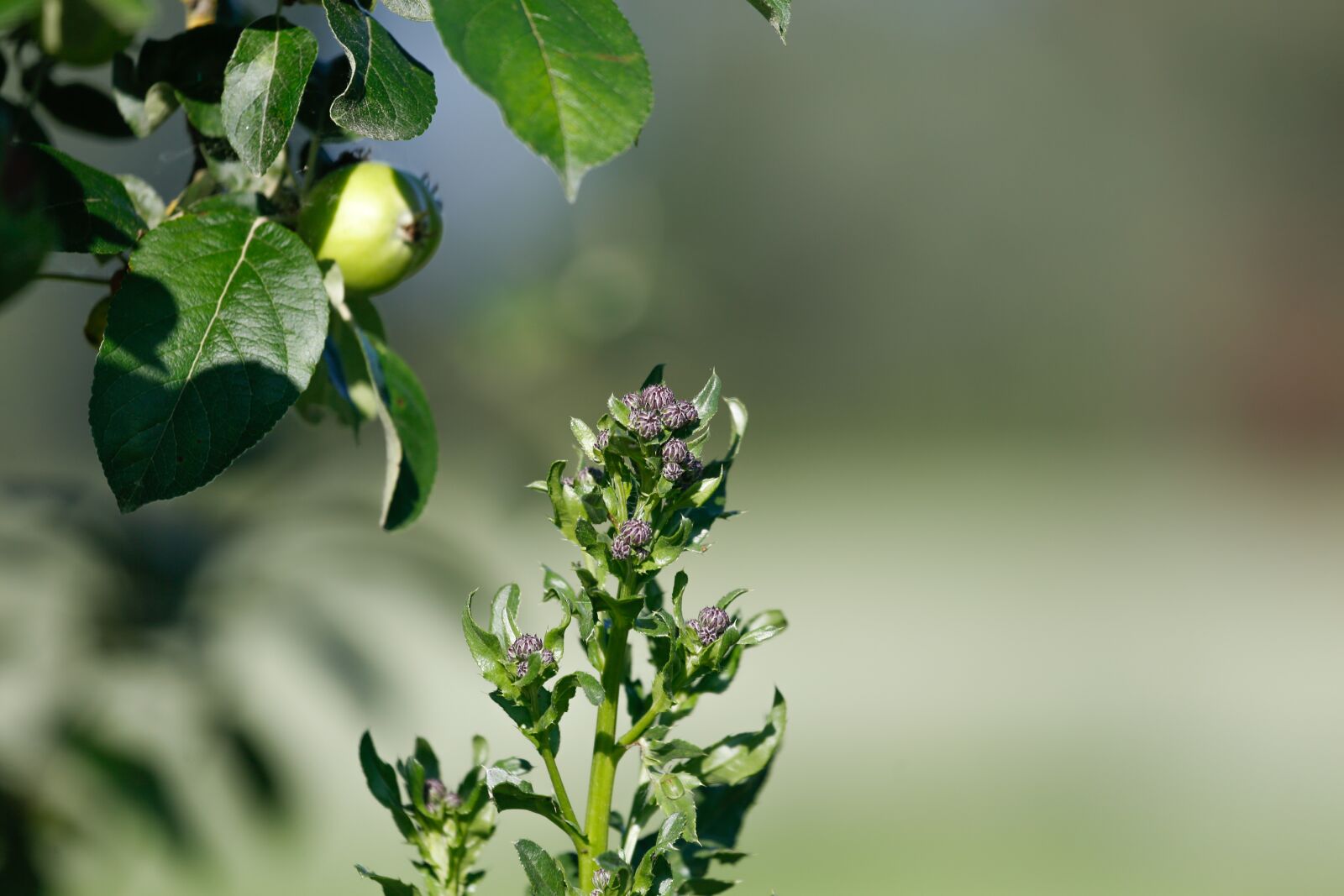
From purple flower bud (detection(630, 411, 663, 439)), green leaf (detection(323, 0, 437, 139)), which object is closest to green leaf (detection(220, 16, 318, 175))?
green leaf (detection(323, 0, 437, 139))

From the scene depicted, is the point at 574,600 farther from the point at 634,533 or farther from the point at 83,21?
the point at 83,21

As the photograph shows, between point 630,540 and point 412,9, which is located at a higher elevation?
point 412,9

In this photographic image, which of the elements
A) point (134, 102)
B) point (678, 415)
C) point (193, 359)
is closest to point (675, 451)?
point (678, 415)

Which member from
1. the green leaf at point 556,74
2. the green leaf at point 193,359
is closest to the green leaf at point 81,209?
the green leaf at point 193,359

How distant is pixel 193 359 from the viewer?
0.27 meters

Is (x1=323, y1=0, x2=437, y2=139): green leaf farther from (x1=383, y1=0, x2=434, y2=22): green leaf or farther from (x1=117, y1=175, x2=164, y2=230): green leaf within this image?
(x1=117, y1=175, x2=164, y2=230): green leaf

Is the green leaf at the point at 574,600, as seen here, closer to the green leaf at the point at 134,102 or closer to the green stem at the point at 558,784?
the green stem at the point at 558,784

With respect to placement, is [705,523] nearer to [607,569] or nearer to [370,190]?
[607,569]

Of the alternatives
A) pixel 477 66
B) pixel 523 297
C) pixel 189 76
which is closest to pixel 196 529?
pixel 523 297

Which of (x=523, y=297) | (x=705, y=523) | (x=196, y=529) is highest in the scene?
(x=523, y=297)

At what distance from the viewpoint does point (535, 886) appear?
27 cm

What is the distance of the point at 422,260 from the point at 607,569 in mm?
130

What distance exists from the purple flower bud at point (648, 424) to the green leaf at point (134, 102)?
203 mm

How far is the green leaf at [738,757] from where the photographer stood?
31 cm
